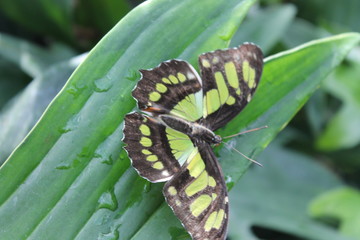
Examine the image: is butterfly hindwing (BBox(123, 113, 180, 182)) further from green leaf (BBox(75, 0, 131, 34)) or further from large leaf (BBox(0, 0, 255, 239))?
green leaf (BBox(75, 0, 131, 34))

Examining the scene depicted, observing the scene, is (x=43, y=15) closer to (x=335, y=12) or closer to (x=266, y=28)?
(x=266, y=28)

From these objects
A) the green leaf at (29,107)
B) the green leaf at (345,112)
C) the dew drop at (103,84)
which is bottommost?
the green leaf at (345,112)

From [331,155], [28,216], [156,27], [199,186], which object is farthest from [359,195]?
[28,216]

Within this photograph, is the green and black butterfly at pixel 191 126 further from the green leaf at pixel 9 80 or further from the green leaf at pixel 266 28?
the green leaf at pixel 9 80

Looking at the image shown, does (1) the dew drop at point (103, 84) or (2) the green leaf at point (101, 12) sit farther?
(2) the green leaf at point (101, 12)

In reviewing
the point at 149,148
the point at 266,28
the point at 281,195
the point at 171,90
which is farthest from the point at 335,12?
the point at 149,148

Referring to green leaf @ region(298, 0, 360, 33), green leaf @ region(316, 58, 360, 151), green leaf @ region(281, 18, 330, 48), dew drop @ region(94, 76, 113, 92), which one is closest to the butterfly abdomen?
dew drop @ region(94, 76, 113, 92)

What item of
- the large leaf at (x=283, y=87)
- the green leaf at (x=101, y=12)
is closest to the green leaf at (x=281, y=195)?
the large leaf at (x=283, y=87)
